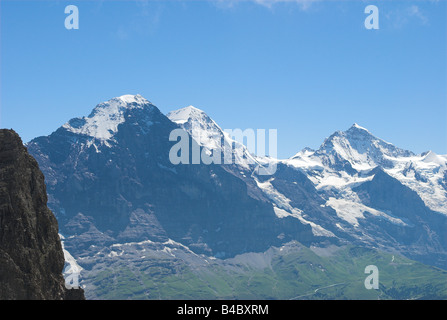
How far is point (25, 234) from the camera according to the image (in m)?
112

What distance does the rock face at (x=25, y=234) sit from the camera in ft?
349

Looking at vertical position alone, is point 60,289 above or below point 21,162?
below

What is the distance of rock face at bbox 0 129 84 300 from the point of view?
106m
